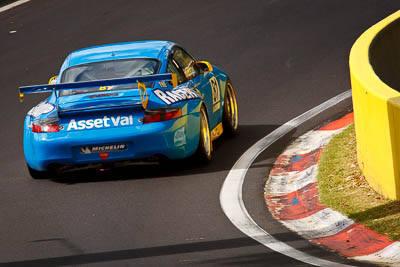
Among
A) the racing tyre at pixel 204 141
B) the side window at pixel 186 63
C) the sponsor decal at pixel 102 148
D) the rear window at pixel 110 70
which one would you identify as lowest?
the racing tyre at pixel 204 141

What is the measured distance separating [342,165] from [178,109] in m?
1.74

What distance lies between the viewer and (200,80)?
1145 cm

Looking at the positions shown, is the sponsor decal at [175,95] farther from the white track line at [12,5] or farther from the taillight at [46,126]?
the white track line at [12,5]

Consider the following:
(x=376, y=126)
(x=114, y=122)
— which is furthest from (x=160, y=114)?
(x=376, y=126)

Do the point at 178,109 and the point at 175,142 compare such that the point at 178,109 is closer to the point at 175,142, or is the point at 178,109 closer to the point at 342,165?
the point at 175,142

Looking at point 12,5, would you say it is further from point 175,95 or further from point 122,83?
point 122,83

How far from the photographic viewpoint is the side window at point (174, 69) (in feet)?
36.3

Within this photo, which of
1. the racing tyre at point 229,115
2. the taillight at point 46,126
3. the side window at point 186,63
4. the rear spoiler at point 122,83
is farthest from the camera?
the racing tyre at point 229,115

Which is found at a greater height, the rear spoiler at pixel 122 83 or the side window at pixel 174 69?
the rear spoiler at pixel 122 83

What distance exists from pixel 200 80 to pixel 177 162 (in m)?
1.07

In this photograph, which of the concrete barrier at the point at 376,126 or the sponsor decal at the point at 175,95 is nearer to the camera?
the concrete barrier at the point at 376,126

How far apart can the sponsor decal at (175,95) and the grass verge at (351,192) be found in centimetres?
150

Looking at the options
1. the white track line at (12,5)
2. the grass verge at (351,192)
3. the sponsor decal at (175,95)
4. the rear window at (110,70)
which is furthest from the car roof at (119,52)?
the white track line at (12,5)

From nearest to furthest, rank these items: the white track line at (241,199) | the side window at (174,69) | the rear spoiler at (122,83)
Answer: the white track line at (241,199) → the rear spoiler at (122,83) → the side window at (174,69)
